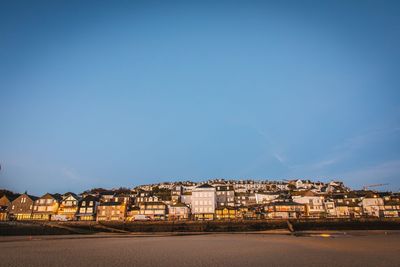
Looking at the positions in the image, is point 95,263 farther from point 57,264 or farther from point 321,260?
point 321,260

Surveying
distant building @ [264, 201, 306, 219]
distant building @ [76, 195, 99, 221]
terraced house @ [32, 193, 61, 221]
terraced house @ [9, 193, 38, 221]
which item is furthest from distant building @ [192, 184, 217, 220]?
terraced house @ [9, 193, 38, 221]

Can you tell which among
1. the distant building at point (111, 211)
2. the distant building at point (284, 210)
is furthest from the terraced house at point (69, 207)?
the distant building at point (284, 210)

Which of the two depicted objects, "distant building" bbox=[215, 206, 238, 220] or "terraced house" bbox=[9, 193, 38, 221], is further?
"distant building" bbox=[215, 206, 238, 220]

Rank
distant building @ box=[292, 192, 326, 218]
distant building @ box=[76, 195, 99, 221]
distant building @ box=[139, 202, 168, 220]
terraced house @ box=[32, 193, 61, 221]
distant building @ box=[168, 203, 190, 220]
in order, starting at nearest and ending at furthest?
distant building @ box=[76, 195, 99, 221] → terraced house @ box=[32, 193, 61, 221] → distant building @ box=[139, 202, 168, 220] → distant building @ box=[168, 203, 190, 220] → distant building @ box=[292, 192, 326, 218]

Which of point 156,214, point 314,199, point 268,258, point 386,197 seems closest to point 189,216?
point 156,214

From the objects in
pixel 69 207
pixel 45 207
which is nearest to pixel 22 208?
pixel 45 207

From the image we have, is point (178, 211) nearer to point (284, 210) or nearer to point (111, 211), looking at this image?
point (111, 211)

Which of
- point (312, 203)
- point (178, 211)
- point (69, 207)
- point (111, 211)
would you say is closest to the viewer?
point (111, 211)

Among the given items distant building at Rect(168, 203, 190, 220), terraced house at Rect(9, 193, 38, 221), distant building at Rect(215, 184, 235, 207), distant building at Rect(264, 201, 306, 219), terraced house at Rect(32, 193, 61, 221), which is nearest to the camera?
distant building at Rect(264, 201, 306, 219)

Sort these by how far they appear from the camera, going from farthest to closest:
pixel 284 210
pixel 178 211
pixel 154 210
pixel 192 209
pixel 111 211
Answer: pixel 192 209 < pixel 178 211 < pixel 154 210 < pixel 111 211 < pixel 284 210

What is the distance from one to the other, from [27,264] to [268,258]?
1431 cm

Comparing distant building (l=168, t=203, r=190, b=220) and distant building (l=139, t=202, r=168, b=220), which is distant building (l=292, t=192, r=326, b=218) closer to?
distant building (l=168, t=203, r=190, b=220)

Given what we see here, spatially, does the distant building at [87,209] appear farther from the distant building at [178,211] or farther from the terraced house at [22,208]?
the distant building at [178,211]

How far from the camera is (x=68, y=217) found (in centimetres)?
8825
